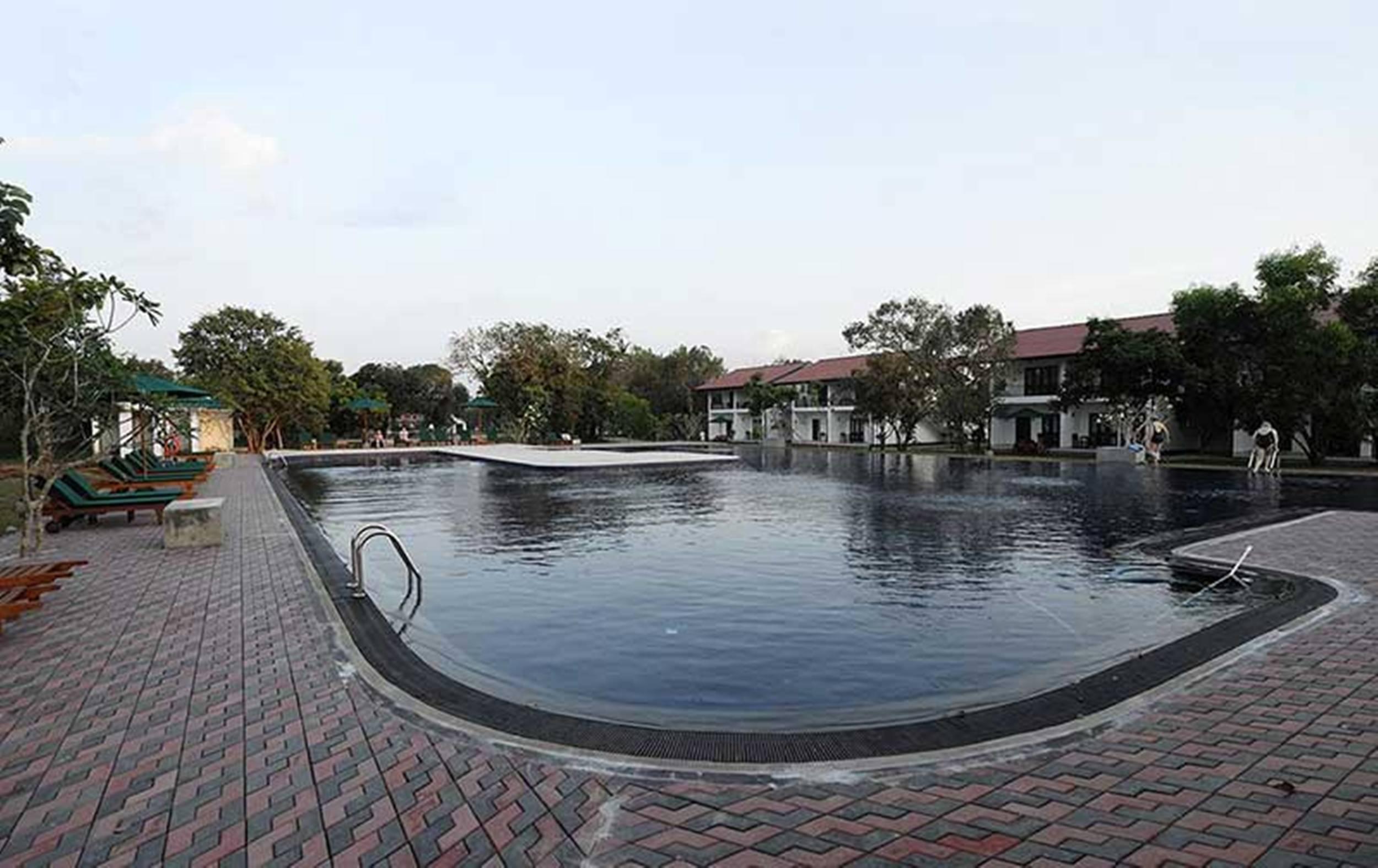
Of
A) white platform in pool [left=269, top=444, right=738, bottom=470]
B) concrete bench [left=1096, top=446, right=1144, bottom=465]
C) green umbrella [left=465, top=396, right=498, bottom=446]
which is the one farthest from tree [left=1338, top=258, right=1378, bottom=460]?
green umbrella [left=465, top=396, right=498, bottom=446]

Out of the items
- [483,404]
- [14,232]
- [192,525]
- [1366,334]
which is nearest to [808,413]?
[483,404]

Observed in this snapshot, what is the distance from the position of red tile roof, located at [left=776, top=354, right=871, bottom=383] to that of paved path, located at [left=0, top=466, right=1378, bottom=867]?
4348cm

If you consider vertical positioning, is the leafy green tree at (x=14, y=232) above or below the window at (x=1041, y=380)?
below

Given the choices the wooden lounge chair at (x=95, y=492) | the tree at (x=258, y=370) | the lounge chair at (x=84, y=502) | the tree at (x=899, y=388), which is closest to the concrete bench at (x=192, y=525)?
the lounge chair at (x=84, y=502)

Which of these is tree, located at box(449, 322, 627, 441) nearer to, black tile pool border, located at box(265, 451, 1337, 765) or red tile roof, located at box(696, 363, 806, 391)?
red tile roof, located at box(696, 363, 806, 391)

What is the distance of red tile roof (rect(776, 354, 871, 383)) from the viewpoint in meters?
→ 48.9

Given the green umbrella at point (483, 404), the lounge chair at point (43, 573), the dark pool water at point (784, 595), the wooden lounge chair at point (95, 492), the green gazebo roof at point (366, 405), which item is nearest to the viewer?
the dark pool water at point (784, 595)

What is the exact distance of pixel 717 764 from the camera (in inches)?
140

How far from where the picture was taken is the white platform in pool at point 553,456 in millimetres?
26328

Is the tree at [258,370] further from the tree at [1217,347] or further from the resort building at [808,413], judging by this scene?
the tree at [1217,347]

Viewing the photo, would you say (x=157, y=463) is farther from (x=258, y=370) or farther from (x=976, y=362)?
(x=976, y=362)

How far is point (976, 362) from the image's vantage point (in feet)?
115

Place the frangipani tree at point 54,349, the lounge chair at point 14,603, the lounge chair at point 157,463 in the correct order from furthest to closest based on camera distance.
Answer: the lounge chair at point 157,463, the frangipani tree at point 54,349, the lounge chair at point 14,603

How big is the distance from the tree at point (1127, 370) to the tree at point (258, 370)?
36.1 metres
